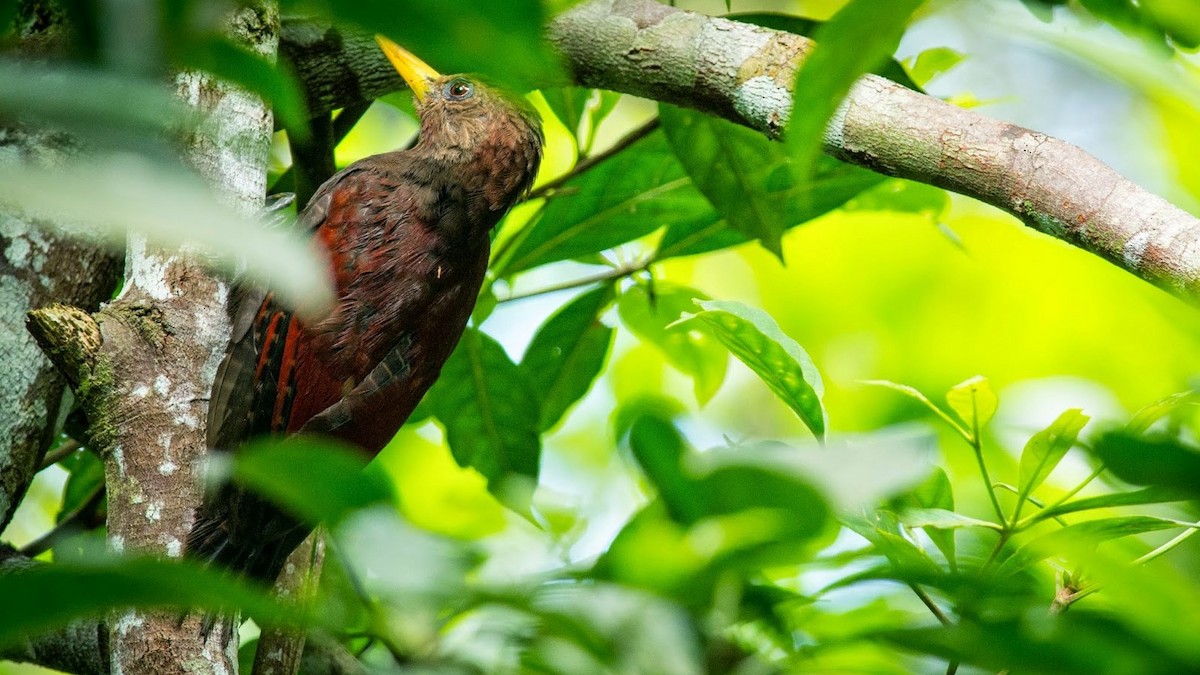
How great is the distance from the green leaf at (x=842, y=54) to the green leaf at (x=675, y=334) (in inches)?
78.0

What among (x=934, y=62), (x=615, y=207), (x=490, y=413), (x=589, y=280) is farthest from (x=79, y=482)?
(x=934, y=62)

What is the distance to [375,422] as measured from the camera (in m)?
2.35

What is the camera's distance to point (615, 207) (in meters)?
2.74

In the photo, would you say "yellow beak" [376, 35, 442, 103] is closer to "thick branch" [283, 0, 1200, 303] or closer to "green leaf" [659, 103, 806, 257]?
"thick branch" [283, 0, 1200, 303]

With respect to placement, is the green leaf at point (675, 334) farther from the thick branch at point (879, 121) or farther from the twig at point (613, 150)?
the thick branch at point (879, 121)

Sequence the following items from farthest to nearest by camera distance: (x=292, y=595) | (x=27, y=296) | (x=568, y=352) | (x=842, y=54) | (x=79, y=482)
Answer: (x=568, y=352)
(x=79, y=482)
(x=292, y=595)
(x=27, y=296)
(x=842, y=54)

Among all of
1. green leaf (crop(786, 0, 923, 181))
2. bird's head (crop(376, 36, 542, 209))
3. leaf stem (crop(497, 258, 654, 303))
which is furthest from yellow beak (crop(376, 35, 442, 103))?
green leaf (crop(786, 0, 923, 181))

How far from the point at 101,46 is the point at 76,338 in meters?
1.46

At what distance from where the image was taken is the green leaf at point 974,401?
1.50 m

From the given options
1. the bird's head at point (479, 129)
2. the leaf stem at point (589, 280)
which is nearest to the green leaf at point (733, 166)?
the leaf stem at point (589, 280)

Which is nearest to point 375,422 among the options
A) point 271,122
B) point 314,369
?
point 314,369

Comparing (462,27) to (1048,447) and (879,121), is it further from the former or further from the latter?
(879,121)

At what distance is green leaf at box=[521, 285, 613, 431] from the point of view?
285cm

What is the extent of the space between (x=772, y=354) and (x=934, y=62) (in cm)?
144
